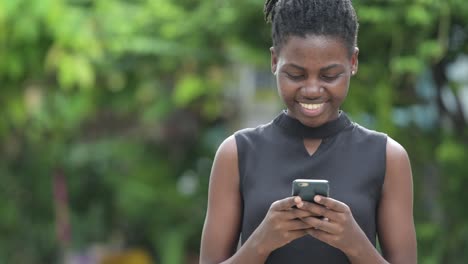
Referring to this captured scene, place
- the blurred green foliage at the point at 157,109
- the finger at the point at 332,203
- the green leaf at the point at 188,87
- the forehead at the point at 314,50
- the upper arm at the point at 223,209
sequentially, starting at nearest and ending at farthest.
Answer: the finger at the point at 332,203
the forehead at the point at 314,50
the upper arm at the point at 223,209
the blurred green foliage at the point at 157,109
the green leaf at the point at 188,87

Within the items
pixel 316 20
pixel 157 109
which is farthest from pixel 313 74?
pixel 157 109

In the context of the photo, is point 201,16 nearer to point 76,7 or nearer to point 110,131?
point 76,7

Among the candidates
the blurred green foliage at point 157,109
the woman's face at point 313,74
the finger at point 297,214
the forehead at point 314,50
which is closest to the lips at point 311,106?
the woman's face at point 313,74

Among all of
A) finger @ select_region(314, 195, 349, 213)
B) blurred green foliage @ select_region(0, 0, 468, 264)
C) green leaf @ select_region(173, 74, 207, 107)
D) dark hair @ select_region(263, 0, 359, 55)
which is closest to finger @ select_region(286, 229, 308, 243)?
finger @ select_region(314, 195, 349, 213)

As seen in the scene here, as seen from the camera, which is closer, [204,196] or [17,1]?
[17,1]

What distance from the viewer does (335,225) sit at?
109 inches

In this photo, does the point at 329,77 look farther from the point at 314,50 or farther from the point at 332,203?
the point at 332,203

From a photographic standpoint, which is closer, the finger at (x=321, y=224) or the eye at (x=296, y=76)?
the finger at (x=321, y=224)

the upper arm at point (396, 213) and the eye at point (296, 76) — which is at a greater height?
the eye at point (296, 76)

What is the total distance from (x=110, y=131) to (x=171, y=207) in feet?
6.17

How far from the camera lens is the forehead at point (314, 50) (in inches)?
116

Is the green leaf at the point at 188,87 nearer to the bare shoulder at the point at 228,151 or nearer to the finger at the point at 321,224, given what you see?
the bare shoulder at the point at 228,151

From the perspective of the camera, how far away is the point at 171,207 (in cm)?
1177

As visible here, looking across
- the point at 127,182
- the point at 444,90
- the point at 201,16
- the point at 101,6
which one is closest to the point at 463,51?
the point at 444,90
